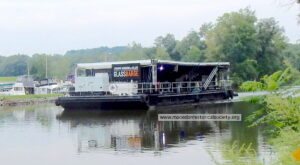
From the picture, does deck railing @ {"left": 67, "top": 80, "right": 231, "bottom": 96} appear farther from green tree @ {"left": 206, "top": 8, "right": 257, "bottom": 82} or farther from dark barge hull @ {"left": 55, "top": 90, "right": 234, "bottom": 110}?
green tree @ {"left": 206, "top": 8, "right": 257, "bottom": 82}

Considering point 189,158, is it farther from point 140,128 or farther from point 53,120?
point 53,120

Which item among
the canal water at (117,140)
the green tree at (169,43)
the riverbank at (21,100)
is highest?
the green tree at (169,43)

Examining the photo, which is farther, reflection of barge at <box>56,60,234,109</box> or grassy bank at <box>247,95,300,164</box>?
reflection of barge at <box>56,60,234,109</box>

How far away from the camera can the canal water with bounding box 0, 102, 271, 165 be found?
39.1ft

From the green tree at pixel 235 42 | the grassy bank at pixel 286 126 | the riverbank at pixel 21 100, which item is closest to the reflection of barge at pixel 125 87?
the riverbank at pixel 21 100

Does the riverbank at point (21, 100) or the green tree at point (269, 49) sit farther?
the green tree at point (269, 49)

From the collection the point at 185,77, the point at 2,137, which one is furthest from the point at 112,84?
the point at 2,137

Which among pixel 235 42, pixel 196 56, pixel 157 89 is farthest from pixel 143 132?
pixel 196 56

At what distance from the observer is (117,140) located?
1537cm

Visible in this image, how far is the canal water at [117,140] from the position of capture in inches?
469

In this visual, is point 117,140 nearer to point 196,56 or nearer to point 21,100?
point 21,100

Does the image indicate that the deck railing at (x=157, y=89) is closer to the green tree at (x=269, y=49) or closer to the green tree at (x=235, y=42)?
the green tree at (x=235, y=42)

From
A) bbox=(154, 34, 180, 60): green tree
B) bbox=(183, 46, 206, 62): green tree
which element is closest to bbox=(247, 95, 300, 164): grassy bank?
bbox=(183, 46, 206, 62): green tree

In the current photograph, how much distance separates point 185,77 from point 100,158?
2156 cm
